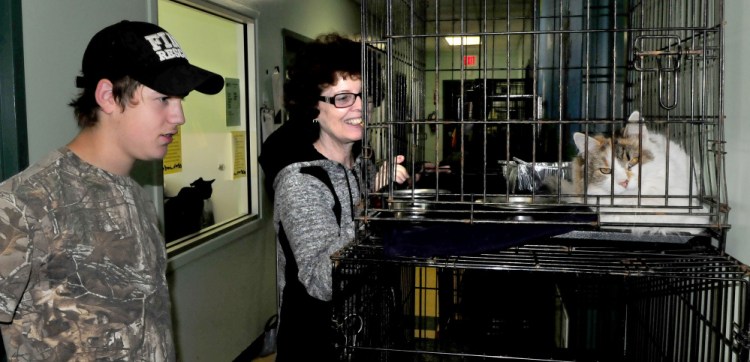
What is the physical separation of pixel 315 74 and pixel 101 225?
0.75 meters

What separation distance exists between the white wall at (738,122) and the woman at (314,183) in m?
0.65

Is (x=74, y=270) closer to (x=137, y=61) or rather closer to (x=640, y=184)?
(x=137, y=61)

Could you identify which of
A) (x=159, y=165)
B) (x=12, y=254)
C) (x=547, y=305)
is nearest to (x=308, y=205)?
(x=12, y=254)

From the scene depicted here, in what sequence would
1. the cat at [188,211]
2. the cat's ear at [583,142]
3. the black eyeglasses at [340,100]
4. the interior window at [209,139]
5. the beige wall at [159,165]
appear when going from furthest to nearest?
1. the interior window at [209,139]
2. the cat at [188,211]
3. the beige wall at [159,165]
4. the black eyeglasses at [340,100]
5. the cat's ear at [583,142]

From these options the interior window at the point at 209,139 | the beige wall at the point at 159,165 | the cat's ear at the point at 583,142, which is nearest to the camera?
the cat's ear at the point at 583,142

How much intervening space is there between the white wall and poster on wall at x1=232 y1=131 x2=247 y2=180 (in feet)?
9.52

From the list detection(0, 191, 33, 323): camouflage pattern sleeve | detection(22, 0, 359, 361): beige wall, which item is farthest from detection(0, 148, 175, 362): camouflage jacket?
detection(22, 0, 359, 361): beige wall

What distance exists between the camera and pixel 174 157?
10.1 ft

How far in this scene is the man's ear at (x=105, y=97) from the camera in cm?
136

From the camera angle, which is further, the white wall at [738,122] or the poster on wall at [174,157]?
the poster on wall at [174,157]

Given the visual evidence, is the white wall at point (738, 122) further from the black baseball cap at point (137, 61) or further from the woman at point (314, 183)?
the black baseball cap at point (137, 61)

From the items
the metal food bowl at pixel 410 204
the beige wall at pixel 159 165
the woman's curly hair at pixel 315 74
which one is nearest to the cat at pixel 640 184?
the metal food bowl at pixel 410 204

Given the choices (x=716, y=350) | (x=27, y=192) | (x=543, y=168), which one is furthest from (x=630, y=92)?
(x=27, y=192)

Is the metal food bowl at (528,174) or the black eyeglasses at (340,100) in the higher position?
the black eyeglasses at (340,100)
